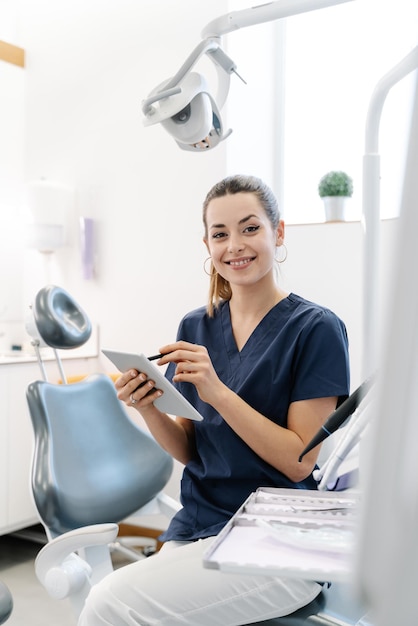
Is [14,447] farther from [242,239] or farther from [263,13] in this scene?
[263,13]

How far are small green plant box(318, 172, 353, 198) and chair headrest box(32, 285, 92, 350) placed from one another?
1205mm

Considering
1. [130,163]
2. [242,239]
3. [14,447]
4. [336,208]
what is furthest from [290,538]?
[130,163]

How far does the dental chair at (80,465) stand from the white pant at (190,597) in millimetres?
242

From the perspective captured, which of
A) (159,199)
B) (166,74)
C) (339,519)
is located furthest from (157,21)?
(339,519)

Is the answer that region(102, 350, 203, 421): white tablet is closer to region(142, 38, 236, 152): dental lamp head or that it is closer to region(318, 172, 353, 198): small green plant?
region(142, 38, 236, 152): dental lamp head

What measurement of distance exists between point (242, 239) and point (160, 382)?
1.19 feet

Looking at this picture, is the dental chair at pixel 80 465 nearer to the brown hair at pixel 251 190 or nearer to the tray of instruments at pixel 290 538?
the brown hair at pixel 251 190

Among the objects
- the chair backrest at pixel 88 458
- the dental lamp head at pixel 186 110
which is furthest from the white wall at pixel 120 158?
the dental lamp head at pixel 186 110

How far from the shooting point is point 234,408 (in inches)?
47.8

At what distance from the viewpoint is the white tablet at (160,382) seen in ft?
3.93

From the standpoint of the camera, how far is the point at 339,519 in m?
0.70

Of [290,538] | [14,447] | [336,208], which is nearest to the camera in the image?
[290,538]

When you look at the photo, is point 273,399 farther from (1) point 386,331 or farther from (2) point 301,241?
(2) point 301,241

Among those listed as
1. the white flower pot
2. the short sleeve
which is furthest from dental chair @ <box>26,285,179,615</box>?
the white flower pot
